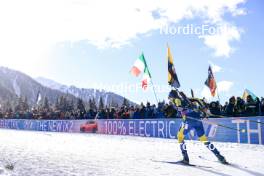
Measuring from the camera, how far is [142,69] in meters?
23.6

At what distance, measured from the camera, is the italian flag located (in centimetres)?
2334

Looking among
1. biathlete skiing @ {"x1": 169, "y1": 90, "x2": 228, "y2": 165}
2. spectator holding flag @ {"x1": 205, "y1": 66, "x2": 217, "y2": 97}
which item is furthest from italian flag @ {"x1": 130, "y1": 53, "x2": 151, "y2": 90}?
biathlete skiing @ {"x1": 169, "y1": 90, "x2": 228, "y2": 165}

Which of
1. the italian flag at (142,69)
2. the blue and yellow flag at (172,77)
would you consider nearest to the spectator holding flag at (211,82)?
the italian flag at (142,69)

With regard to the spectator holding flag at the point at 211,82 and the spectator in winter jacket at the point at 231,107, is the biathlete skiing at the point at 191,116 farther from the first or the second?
the spectator holding flag at the point at 211,82

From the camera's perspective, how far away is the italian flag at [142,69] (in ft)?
76.6

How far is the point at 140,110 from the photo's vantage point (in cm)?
2539

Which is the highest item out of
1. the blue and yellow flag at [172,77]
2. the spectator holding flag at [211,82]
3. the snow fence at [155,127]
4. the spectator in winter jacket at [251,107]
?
the spectator holding flag at [211,82]

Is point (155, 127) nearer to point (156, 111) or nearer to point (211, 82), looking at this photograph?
point (156, 111)

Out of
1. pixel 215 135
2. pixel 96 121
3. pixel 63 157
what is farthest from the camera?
pixel 96 121

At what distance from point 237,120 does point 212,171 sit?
9.27m

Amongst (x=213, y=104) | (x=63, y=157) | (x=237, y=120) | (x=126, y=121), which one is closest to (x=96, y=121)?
(x=126, y=121)

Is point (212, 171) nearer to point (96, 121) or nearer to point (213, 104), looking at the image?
point (213, 104)

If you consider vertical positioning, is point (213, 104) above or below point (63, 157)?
above

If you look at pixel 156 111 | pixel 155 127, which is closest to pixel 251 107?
pixel 155 127
